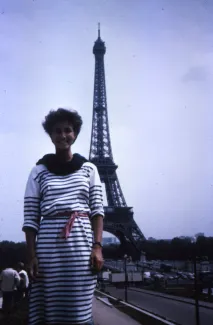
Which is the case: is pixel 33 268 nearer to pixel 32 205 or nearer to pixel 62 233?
pixel 62 233

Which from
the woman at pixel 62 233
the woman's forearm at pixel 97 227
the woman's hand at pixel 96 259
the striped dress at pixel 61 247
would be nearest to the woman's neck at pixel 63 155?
the woman at pixel 62 233

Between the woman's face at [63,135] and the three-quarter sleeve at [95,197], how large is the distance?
9.0 inches

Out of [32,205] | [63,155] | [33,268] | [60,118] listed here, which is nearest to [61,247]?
[33,268]

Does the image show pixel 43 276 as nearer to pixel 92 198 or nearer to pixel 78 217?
pixel 78 217

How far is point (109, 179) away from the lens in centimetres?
3941

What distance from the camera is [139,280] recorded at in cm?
2475

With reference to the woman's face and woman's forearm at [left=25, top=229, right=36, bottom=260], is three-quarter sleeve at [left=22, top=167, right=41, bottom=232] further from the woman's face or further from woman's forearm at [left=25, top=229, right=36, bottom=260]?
the woman's face

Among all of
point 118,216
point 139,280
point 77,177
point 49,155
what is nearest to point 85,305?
point 77,177

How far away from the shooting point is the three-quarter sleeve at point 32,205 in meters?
2.06

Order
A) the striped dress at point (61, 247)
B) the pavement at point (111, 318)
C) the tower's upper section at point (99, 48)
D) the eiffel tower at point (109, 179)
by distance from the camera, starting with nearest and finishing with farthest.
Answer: the striped dress at point (61, 247) < the pavement at point (111, 318) < the eiffel tower at point (109, 179) < the tower's upper section at point (99, 48)

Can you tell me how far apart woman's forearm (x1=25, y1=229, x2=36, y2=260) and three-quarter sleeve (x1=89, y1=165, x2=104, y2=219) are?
13.0 inches

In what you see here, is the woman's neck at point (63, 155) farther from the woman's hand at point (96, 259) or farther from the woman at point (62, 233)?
the woman's hand at point (96, 259)

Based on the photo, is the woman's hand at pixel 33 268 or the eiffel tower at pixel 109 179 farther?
the eiffel tower at pixel 109 179

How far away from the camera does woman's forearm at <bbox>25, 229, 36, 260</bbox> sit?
6.51 ft
